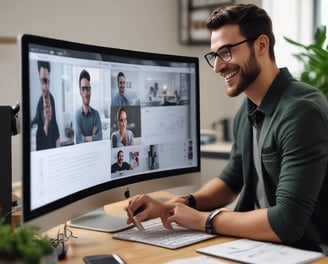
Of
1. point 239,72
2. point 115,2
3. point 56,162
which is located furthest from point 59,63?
point 115,2

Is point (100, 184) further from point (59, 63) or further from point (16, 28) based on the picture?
point (16, 28)

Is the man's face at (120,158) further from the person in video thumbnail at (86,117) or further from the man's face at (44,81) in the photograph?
the man's face at (44,81)

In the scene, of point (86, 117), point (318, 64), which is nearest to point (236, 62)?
point (86, 117)

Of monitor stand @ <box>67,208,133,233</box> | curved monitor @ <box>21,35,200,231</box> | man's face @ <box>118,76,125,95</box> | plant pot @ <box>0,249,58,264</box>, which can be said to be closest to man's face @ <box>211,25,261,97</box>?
curved monitor @ <box>21,35,200,231</box>

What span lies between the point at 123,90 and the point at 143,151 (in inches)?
7.9

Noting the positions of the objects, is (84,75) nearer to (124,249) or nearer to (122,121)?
(122,121)

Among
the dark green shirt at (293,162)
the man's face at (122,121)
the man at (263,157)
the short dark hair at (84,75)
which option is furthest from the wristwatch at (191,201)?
the short dark hair at (84,75)

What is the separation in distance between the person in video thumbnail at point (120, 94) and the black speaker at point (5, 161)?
0.28m

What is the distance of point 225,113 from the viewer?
10.9 ft

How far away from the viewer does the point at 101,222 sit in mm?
1574

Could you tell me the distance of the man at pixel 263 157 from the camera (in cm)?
135

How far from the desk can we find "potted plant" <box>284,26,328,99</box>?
1.12m

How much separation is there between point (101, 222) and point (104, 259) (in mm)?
377

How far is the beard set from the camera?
1.59 m
